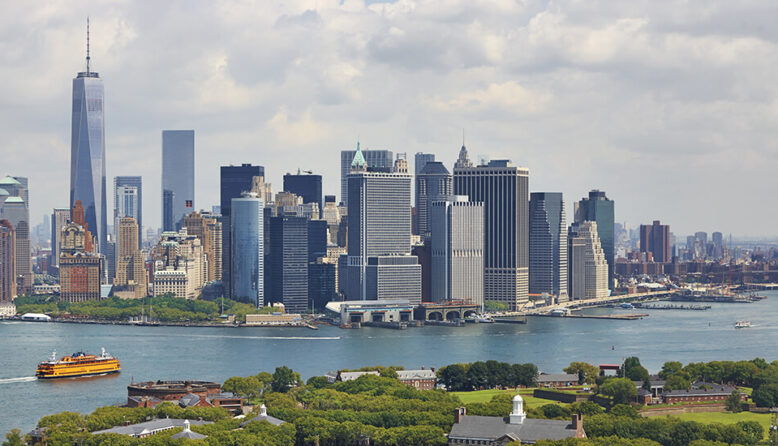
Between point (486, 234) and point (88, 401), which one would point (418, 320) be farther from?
point (88, 401)

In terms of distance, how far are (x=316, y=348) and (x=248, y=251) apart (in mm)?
52629

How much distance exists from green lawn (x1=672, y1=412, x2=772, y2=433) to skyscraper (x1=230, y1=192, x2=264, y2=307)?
321 ft

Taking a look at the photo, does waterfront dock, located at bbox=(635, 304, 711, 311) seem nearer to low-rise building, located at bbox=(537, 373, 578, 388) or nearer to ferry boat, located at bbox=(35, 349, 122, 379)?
low-rise building, located at bbox=(537, 373, 578, 388)

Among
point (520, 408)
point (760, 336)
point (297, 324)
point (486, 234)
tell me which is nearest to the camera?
point (520, 408)

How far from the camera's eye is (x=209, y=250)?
195 metres

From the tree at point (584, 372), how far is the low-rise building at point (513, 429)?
26219 mm

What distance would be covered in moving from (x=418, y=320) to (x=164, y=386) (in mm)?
77729

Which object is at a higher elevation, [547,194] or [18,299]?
[547,194]

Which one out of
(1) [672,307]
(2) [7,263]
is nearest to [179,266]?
(2) [7,263]

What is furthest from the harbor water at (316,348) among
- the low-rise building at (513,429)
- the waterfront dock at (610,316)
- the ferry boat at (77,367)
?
the low-rise building at (513,429)

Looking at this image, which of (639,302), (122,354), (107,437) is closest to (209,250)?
(639,302)

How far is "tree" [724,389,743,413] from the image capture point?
215 feet

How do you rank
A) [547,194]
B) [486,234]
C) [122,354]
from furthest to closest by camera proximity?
[547,194] → [486,234] → [122,354]

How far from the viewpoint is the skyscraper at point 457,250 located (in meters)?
162
